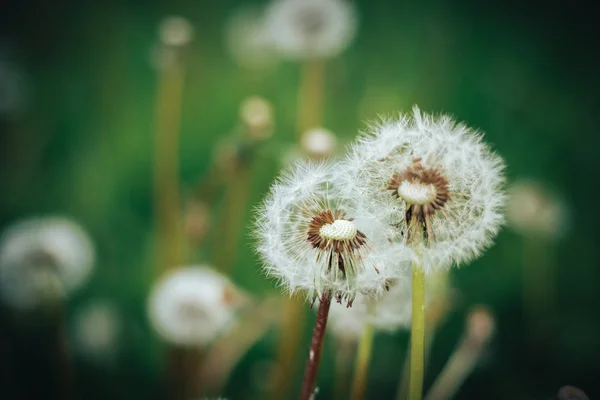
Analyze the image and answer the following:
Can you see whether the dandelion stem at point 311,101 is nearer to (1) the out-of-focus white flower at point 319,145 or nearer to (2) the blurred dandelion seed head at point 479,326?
(1) the out-of-focus white flower at point 319,145

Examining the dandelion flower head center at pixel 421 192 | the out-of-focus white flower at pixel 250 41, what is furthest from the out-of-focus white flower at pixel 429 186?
the out-of-focus white flower at pixel 250 41

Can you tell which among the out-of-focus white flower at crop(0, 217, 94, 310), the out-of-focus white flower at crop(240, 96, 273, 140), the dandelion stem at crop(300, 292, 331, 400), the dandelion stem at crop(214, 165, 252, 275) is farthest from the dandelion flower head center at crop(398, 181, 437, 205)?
the out-of-focus white flower at crop(0, 217, 94, 310)

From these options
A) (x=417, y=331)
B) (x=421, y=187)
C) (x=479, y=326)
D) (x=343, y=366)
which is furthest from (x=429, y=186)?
(x=343, y=366)

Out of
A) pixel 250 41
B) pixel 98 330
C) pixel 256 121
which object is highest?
pixel 250 41

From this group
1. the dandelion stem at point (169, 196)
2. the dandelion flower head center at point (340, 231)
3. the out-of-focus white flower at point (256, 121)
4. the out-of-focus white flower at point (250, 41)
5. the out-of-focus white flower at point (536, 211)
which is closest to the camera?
the dandelion flower head center at point (340, 231)

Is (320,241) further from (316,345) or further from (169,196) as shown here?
(169,196)

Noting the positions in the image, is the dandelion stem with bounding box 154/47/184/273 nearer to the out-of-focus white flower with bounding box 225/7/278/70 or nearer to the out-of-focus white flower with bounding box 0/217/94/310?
the out-of-focus white flower with bounding box 0/217/94/310
